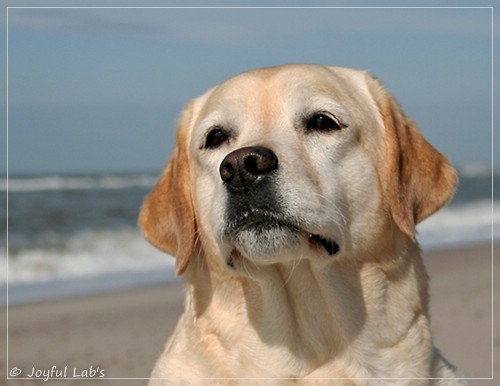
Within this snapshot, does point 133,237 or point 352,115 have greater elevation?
point 352,115

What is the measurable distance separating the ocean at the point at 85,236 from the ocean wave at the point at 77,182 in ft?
0.12

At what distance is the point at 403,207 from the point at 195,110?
1194mm

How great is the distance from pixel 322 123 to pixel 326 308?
849 millimetres

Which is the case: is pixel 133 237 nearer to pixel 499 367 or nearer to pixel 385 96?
pixel 499 367

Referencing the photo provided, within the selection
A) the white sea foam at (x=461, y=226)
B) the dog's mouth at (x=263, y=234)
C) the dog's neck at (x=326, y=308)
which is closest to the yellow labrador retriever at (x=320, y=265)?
the dog's neck at (x=326, y=308)

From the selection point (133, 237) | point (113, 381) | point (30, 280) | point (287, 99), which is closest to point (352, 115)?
point (287, 99)

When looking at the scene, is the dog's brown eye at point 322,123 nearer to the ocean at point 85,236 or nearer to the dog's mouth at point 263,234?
the dog's mouth at point 263,234

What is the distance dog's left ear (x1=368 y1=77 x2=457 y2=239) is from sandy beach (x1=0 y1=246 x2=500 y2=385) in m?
3.02

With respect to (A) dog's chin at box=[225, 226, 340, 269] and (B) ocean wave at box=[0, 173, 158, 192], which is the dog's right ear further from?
(B) ocean wave at box=[0, 173, 158, 192]

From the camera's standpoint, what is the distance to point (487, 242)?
1577cm

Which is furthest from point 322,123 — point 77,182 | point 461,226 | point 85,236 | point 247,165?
point 77,182

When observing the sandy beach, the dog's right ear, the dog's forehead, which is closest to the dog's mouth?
the dog's right ear

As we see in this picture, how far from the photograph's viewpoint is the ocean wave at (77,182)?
21672 millimetres

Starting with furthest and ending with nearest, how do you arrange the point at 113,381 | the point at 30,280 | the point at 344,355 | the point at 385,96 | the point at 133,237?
1. the point at 133,237
2. the point at 30,280
3. the point at 113,381
4. the point at 385,96
5. the point at 344,355
